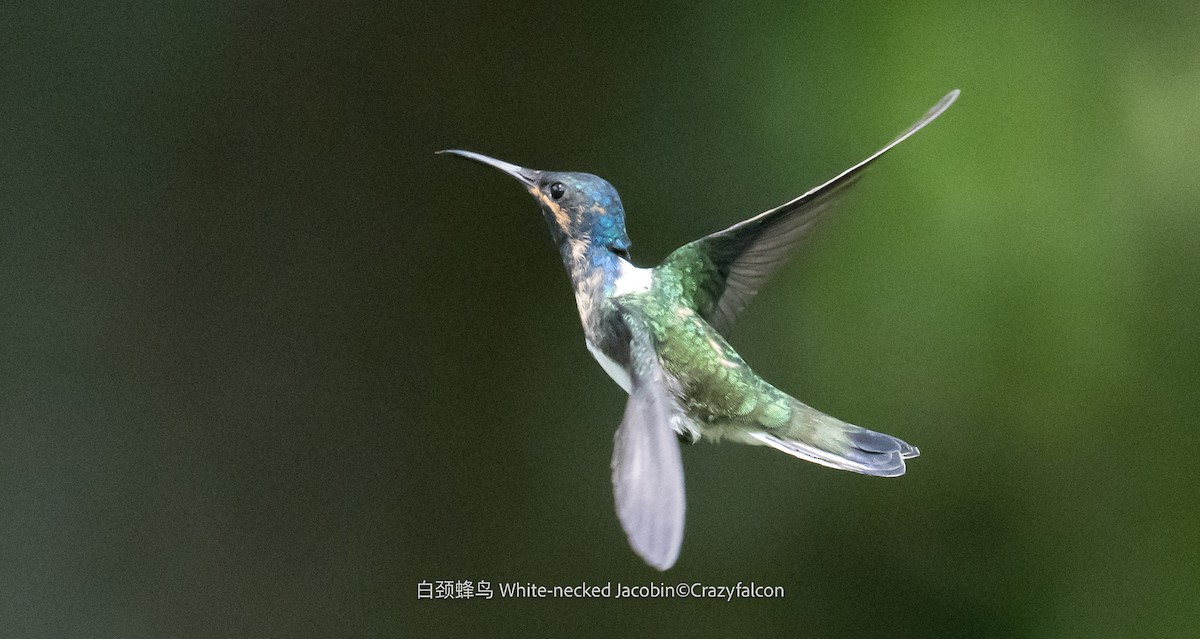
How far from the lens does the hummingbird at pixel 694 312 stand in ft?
2.19

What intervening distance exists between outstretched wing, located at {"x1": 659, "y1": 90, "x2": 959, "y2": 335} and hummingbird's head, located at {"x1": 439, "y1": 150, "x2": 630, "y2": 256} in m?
0.08

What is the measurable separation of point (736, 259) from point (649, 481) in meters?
0.35

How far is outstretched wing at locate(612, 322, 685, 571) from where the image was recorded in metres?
0.44

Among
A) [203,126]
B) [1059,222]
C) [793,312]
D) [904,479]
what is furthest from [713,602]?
[203,126]

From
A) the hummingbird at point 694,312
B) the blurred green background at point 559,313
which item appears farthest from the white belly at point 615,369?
the blurred green background at point 559,313

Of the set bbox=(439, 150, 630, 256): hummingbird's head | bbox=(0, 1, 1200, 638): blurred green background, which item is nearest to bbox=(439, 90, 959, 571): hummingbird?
bbox=(439, 150, 630, 256): hummingbird's head

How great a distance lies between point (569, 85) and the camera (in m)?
1.47

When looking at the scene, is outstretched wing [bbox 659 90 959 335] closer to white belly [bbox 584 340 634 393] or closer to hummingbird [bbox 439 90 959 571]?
hummingbird [bbox 439 90 959 571]

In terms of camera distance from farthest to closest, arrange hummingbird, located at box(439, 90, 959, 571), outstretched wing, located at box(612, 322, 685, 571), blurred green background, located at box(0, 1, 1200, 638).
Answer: blurred green background, located at box(0, 1, 1200, 638) < hummingbird, located at box(439, 90, 959, 571) < outstretched wing, located at box(612, 322, 685, 571)

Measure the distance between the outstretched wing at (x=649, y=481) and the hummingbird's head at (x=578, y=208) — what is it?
0.16 meters

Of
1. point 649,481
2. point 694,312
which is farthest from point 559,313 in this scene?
point 649,481

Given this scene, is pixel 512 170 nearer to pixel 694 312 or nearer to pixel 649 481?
pixel 694 312

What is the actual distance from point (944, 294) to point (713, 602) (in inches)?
22.7

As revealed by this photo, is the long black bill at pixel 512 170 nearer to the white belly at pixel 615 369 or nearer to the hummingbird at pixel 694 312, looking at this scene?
the hummingbird at pixel 694 312
